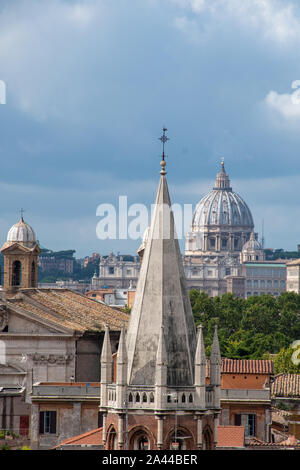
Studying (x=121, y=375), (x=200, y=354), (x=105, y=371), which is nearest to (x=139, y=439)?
(x=121, y=375)

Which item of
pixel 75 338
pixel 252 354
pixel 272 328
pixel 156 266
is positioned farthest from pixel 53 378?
pixel 272 328

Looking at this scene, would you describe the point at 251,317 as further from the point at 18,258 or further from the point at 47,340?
the point at 47,340

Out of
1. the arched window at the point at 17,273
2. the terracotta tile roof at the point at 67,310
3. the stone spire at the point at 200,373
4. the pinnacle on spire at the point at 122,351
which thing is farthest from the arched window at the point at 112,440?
the arched window at the point at 17,273

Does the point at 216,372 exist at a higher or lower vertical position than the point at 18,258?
lower

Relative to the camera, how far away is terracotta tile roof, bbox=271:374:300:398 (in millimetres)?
71188

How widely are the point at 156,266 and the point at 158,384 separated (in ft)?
9.26

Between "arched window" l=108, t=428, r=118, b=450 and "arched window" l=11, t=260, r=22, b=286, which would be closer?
"arched window" l=108, t=428, r=118, b=450

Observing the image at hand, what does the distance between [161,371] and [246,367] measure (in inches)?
1166

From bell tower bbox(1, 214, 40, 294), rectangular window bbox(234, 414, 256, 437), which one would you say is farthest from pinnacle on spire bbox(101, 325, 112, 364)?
bell tower bbox(1, 214, 40, 294)

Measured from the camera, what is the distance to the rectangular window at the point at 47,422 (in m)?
61.5

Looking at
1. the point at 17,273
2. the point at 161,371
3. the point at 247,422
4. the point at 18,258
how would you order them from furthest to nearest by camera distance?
the point at 17,273, the point at 18,258, the point at 247,422, the point at 161,371

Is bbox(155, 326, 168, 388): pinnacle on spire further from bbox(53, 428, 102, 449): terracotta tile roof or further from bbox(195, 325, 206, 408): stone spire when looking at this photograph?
bbox(53, 428, 102, 449): terracotta tile roof

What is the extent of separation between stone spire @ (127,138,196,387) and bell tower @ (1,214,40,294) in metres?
41.4

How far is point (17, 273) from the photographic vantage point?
80.9m
